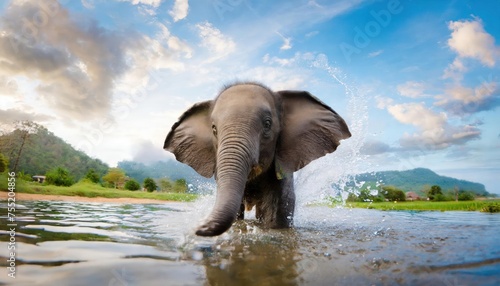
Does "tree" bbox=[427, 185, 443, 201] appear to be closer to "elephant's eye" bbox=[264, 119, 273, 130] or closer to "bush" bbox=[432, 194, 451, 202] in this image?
"bush" bbox=[432, 194, 451, 202]

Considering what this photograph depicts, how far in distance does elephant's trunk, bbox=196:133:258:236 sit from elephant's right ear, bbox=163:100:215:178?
1.58 m

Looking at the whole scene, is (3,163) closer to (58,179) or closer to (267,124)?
(58,179)

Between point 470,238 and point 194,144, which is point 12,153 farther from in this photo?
point 470,238

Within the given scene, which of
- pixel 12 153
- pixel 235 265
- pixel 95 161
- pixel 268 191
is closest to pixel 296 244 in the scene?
pixel 235 265

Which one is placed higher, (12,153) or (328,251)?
(12,153)

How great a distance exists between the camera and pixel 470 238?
5785 mm

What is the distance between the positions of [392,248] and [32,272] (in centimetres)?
411

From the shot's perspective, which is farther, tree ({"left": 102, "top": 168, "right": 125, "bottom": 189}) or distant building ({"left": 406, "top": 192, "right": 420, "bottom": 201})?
tree ({"left": 102, "top": 168, "right": 125, "bottom": 189})

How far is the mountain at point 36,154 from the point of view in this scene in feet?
113

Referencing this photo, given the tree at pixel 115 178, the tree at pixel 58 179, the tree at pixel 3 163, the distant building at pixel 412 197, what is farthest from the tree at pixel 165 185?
the distant building at pixel 412 197

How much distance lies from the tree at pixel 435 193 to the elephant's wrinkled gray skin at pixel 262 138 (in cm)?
2804

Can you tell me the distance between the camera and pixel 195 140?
23.9ft

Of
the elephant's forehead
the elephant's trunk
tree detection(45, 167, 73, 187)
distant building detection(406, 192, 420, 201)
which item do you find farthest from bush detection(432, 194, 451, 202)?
tree detection(45, 167, 73, 187)

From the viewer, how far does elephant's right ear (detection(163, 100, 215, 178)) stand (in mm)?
7070
